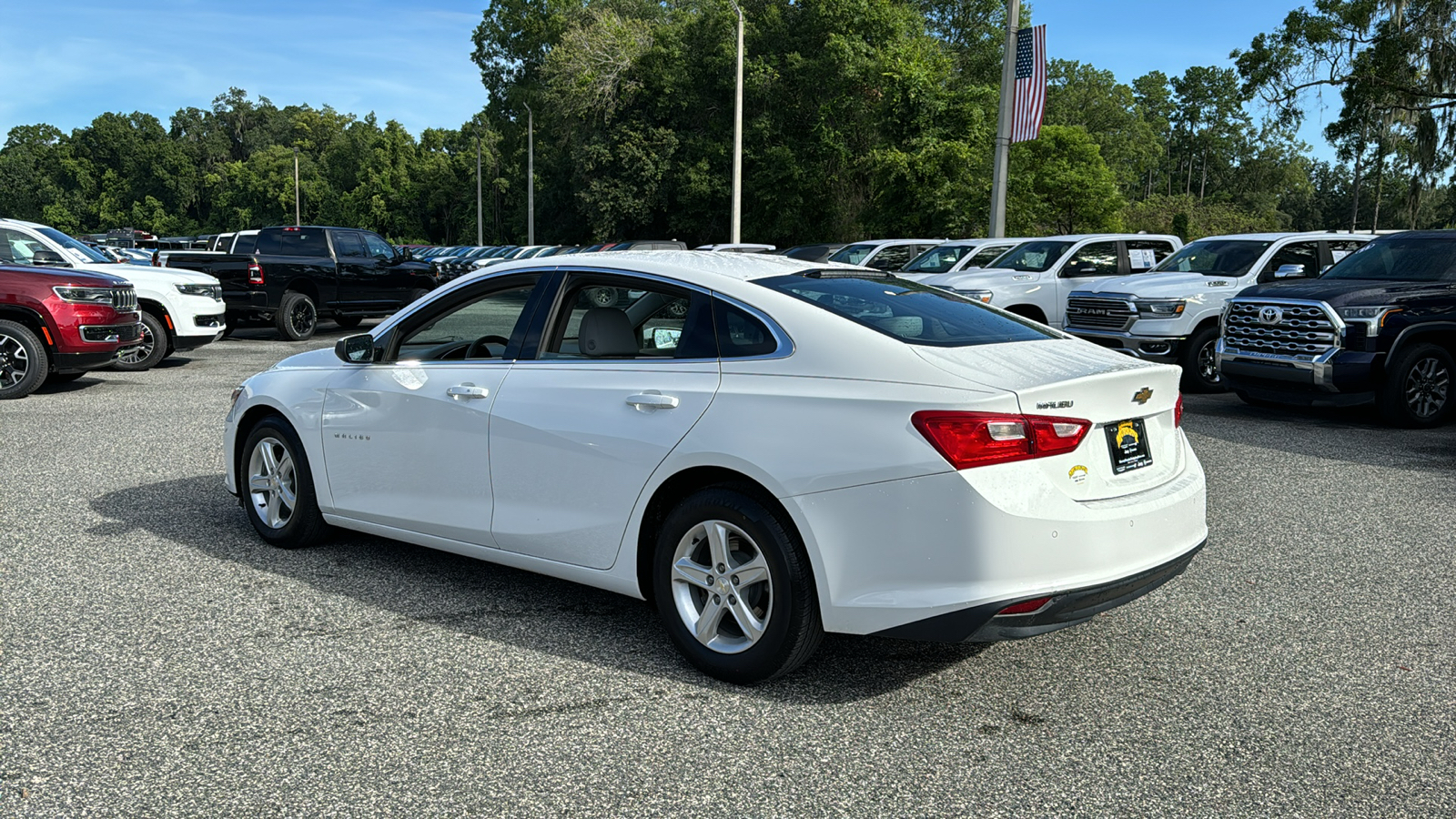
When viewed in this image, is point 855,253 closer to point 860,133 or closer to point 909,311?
point 909,311

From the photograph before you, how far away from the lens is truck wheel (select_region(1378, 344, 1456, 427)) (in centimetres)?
1036

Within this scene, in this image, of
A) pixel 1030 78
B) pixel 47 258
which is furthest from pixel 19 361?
pixel 1030 78

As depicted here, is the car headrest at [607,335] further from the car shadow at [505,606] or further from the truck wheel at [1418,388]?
the truck wheel at [1418,388]

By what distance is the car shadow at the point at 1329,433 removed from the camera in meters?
8.99

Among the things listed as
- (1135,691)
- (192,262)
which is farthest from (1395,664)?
(192,262)

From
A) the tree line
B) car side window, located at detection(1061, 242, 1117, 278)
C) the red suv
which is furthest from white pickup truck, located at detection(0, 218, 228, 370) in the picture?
the tree line

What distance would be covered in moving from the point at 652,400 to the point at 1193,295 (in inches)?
409

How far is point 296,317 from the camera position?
19.7 metres

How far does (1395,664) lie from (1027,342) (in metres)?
1.88

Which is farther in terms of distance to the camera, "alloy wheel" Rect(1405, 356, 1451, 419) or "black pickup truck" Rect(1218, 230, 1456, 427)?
"alloy wheel" Rect(1405, 356, 1451, 419)

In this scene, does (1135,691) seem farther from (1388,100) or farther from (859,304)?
(1388,100)

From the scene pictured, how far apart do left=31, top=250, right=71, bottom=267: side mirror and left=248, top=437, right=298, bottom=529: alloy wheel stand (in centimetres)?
1087

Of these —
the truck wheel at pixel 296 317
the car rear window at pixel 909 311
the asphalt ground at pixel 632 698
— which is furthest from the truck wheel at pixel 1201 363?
the truck wheel at pixel 296 317

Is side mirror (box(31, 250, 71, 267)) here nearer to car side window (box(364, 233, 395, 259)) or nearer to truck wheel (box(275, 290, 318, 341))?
truck wheel (box(275, 290, 318, 341))
